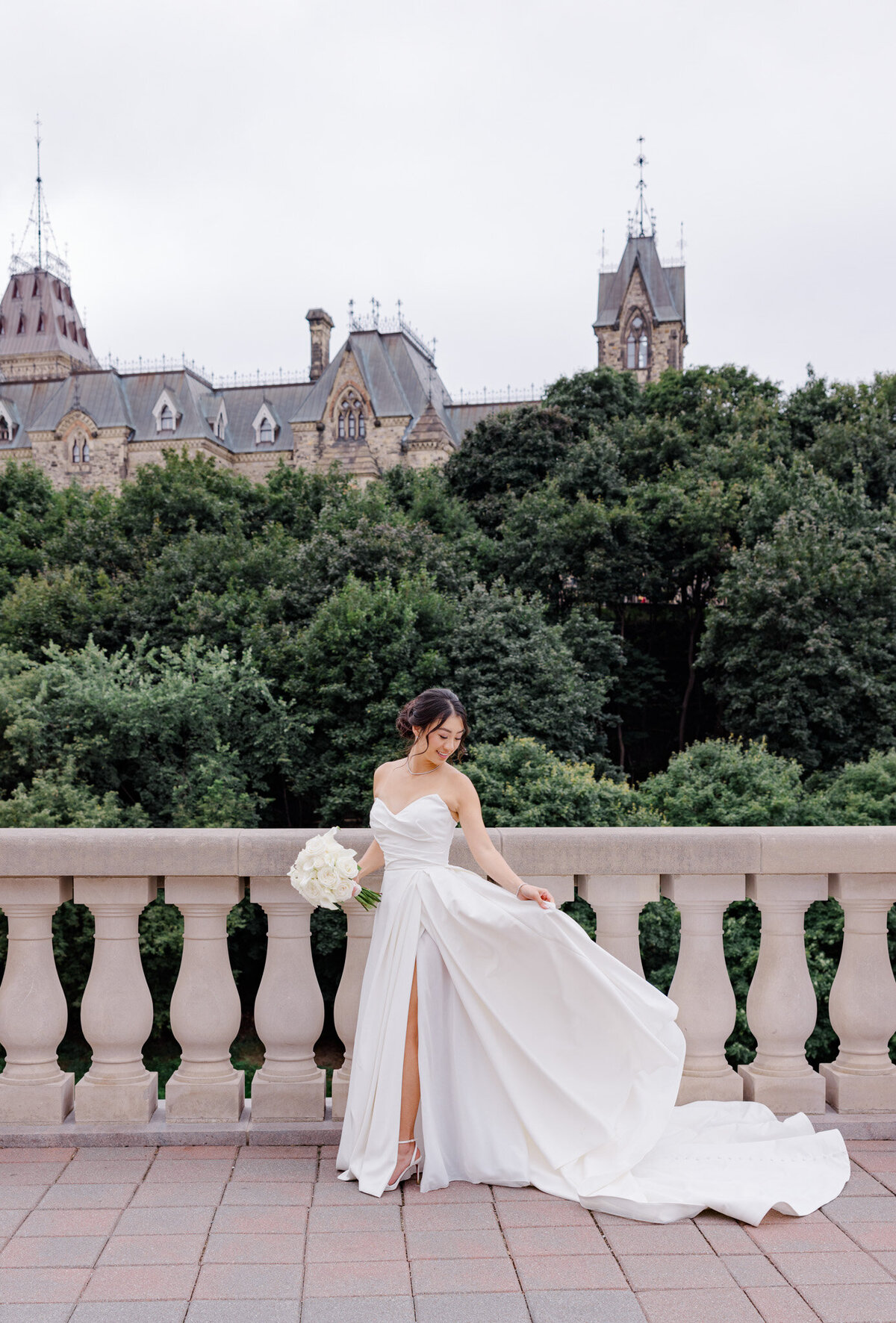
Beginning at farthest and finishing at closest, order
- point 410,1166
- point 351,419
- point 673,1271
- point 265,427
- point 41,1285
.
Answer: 1. point 265,427
2. point 351,419
3. point 410,1166
4. point 673,1271
5. point 41,1285

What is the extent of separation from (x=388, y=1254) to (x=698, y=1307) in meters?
0.83

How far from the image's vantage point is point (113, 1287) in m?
2.59

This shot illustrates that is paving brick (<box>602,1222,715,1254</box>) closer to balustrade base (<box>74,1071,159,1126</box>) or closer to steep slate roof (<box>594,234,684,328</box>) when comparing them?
balustrade base (<box>74,1071,159,1126</box>)

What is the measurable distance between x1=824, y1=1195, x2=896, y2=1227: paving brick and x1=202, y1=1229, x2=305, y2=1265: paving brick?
5.19 feet

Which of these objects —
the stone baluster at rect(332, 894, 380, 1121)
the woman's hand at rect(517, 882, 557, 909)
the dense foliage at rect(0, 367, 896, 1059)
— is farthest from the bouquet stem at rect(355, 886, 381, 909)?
the dense foliage at rect(0, 367, 896, 1059)

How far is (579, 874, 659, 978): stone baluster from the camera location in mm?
3668

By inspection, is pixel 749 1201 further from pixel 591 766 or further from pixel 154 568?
pixel 154 568

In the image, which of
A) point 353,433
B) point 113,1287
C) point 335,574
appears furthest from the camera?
point 353,433

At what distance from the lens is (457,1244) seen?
285cm

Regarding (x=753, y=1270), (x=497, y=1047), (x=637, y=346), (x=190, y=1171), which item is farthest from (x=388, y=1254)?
(x=637, y=346)

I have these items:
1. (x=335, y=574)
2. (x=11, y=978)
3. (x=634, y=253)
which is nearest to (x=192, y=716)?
(x=335, y=574)

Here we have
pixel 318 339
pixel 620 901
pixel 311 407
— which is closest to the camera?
pixel 620 901

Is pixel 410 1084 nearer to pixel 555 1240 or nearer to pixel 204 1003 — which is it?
pixel 555 1240

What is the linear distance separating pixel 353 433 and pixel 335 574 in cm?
3382
